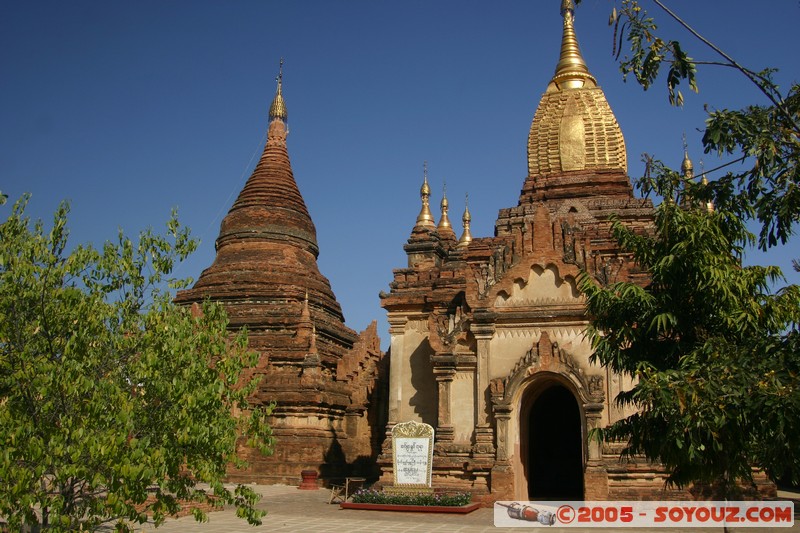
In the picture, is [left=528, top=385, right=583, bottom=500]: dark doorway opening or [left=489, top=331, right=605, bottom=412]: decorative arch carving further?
[left=528, top=385, right=583, bottom=500]: dark doorway opening

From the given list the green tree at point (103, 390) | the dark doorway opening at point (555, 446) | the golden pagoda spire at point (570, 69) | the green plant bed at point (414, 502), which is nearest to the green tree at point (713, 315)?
the green tree at point (103, 390)

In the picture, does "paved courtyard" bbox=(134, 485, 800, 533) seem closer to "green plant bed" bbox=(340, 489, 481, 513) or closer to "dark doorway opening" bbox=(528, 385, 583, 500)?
"green plant bed" bbox=(340, 489, 481, 513)


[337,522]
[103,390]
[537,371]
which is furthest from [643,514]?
[103,390]

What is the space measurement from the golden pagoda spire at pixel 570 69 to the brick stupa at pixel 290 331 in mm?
13444

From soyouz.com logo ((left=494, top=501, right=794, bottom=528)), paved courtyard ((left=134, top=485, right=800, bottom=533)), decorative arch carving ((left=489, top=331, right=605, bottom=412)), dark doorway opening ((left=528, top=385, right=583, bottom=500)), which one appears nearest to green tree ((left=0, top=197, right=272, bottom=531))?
paved courtyard ((left=134, top=485, right=800, bottom=533))

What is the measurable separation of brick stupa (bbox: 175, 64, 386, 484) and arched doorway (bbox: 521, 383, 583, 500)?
7709mm

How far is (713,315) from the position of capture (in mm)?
10430

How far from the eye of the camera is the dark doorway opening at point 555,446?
83.1 feet

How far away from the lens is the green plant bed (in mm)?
18516

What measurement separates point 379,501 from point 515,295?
6.71 metres

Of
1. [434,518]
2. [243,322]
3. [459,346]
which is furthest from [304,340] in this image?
[434,518]

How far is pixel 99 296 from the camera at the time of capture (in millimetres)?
10062

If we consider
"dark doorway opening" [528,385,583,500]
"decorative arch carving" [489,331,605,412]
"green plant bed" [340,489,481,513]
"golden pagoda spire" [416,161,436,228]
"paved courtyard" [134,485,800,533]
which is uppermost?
"golden pagoda spire" [416,161,436,228]

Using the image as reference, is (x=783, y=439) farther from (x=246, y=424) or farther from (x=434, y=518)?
(x=434, y=518)
